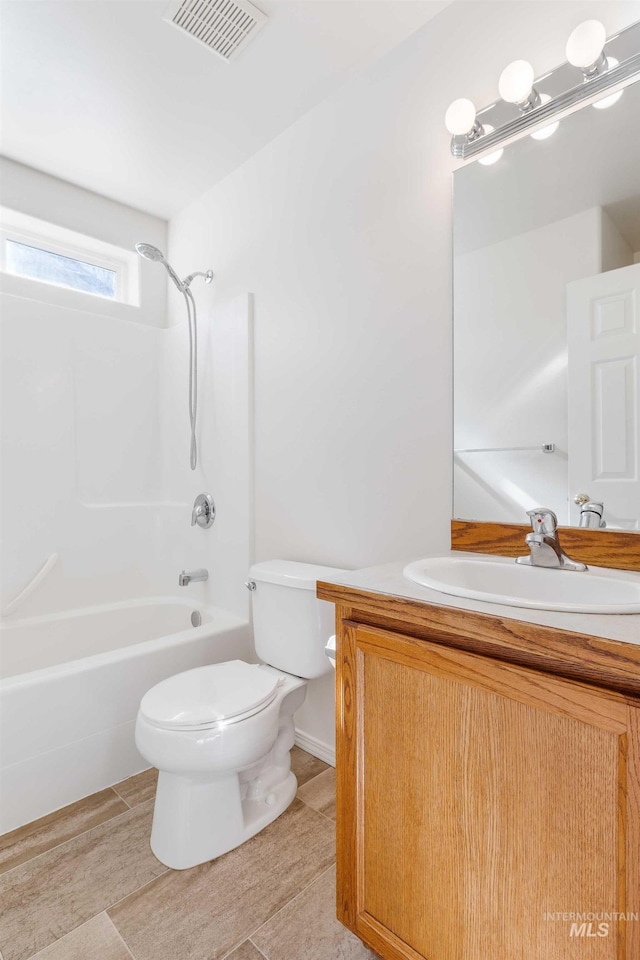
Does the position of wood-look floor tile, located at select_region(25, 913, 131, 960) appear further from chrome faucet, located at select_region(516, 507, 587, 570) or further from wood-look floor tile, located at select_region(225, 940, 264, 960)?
chrome faucet, located at select_region(516, 507, 587, 570)

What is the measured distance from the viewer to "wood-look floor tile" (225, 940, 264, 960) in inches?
42.8

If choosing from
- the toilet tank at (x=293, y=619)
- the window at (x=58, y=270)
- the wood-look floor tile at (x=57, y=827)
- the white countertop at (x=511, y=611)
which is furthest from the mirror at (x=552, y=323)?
the window at (x=58, y=270)

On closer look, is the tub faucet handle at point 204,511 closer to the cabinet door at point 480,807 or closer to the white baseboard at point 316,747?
the white baseboard at point 316,747

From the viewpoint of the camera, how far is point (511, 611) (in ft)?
2.53

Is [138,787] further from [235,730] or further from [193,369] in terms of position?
[193,369]

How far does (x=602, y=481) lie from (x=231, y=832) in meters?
1.41

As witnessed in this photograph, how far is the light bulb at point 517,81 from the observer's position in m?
1.18

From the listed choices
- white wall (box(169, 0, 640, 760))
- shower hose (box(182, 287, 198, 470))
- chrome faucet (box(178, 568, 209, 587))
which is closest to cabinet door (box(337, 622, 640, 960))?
white wall (box(169, 0, 640, 760))

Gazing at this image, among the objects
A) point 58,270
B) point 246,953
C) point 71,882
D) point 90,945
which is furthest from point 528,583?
point 58,270

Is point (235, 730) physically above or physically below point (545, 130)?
below

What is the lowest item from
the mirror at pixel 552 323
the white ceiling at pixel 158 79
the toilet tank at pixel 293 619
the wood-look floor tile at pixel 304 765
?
the wood-look floor tile at pixel 304 765

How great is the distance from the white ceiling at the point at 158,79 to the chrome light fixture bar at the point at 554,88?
1.53ft

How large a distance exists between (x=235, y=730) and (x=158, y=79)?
7.22 ft

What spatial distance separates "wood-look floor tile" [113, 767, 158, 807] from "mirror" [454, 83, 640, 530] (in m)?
1.43
